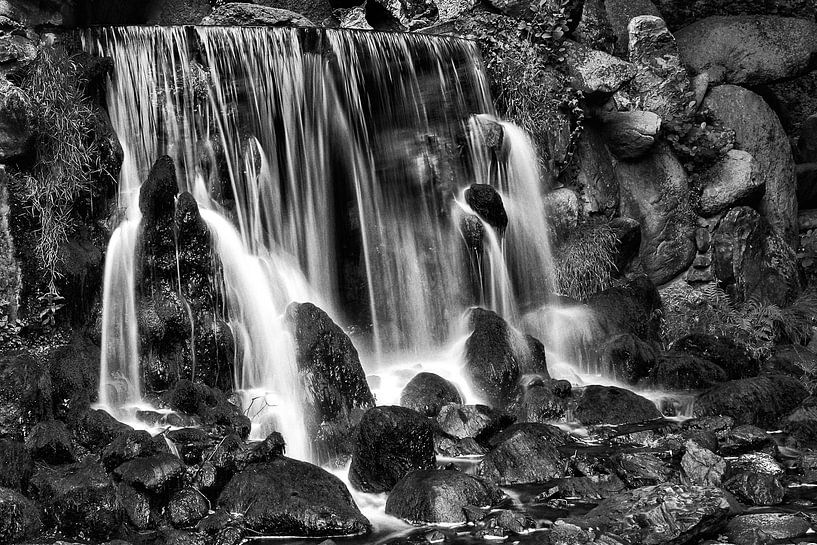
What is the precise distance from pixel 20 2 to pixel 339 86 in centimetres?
421

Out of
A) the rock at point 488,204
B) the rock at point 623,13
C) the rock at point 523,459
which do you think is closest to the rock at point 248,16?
the rock at point 488,204

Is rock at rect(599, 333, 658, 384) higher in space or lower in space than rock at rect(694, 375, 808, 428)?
higher

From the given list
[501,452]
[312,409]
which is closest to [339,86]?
[312,409]

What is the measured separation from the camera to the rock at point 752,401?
32.8 ft

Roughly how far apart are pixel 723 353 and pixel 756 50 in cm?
729

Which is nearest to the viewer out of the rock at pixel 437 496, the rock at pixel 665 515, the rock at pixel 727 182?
the rock at pixel 665 515

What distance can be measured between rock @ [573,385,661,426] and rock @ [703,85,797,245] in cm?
Result: 671

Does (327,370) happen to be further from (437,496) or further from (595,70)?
(595,70)

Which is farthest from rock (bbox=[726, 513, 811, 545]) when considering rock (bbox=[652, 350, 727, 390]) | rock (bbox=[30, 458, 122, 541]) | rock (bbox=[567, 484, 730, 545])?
rock (bbox=[30, 458, 122, 541])

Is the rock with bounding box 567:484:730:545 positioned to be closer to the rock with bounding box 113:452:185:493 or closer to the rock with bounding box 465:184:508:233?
the rock with bounding box 113:452:185:493

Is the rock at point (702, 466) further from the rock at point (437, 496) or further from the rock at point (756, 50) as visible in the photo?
the rock at point (756, 50)

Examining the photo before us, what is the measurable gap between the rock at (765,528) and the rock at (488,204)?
6.41 m

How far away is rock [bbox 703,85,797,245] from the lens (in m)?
15.4

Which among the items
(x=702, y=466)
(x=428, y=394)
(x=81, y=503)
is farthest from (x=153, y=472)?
(x=702, y=466)
